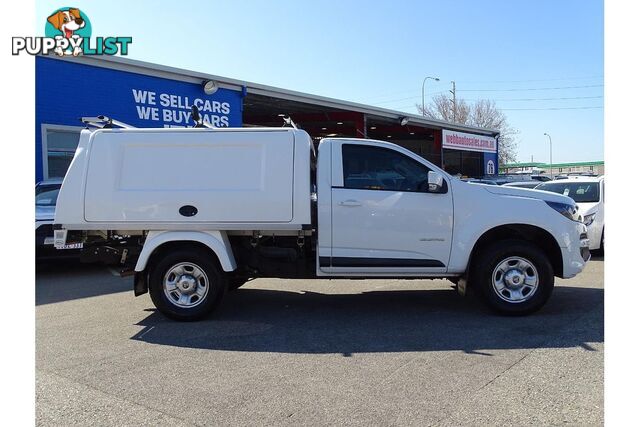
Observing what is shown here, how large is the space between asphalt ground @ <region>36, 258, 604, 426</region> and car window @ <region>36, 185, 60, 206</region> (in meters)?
3.39

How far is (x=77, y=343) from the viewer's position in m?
5.47

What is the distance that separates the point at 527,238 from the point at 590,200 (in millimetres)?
5436

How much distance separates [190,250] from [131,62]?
1017 cm

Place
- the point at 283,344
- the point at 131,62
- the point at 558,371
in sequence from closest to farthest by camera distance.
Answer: the point at 558,371, the point at 283,344, the point at 131,62

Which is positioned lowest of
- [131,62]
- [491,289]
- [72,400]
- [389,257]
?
[72,400]

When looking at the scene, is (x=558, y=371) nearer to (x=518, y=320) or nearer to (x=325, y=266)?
(x=518, y=320)

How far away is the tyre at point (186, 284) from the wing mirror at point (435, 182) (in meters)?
2.77

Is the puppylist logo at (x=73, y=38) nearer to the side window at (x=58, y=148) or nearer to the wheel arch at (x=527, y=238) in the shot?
the side window at (x=58, y=148)

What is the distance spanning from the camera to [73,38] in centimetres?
1265

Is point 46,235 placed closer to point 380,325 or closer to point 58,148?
point 58,148

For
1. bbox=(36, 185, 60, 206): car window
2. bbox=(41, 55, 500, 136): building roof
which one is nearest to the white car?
bbox=(36, 185, 60, 206): car window

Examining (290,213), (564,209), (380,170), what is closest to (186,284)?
(290,213)

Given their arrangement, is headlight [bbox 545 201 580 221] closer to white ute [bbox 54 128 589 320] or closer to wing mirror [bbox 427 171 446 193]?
white ute [bbox 54 128 589 320]

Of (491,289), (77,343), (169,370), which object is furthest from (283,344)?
(491,289)
